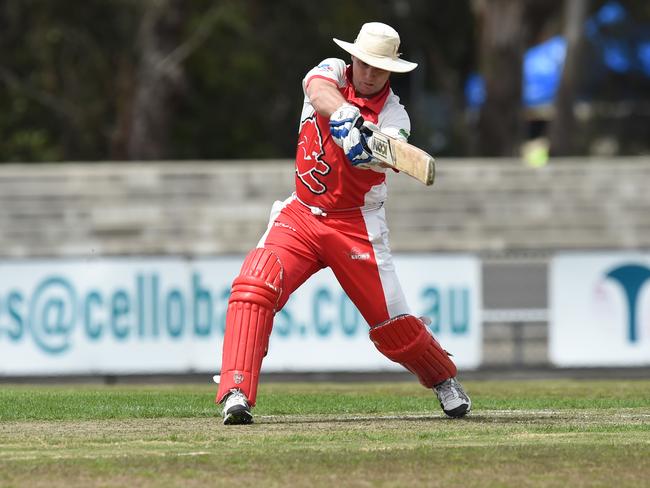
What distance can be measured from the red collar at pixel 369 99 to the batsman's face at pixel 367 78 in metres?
0.02

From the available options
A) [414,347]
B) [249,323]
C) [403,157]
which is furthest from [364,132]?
[414,347]

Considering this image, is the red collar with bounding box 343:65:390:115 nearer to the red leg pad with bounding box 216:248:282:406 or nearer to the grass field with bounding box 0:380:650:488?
the red leg pad with bounding box 216:248:282:406

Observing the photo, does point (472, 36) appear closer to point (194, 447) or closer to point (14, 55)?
point (14, 55)

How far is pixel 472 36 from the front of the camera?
132 feet

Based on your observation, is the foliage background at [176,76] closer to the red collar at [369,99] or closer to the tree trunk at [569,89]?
the tree trunk at [569,89]

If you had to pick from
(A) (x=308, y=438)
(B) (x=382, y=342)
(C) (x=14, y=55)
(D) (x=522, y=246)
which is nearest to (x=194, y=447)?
(A) (x=308, y=438)

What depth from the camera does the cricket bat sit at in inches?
302

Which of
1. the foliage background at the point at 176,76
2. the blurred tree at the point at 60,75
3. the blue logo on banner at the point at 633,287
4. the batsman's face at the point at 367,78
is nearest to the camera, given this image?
the batsman's face at the point at 367,78

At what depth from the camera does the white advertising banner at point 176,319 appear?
54.9 feet

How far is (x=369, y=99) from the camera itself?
831 centimetres

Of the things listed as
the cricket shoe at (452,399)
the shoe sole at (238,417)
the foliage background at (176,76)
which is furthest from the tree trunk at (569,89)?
the shoe sole at (238,417)

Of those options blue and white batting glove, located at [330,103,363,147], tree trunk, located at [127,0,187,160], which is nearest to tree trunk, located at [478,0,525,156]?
tree trunk, located at [127,0,187,160]

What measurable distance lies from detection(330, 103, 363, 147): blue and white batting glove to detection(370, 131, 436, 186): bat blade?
0.13 meters

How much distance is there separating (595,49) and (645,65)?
1272mm
